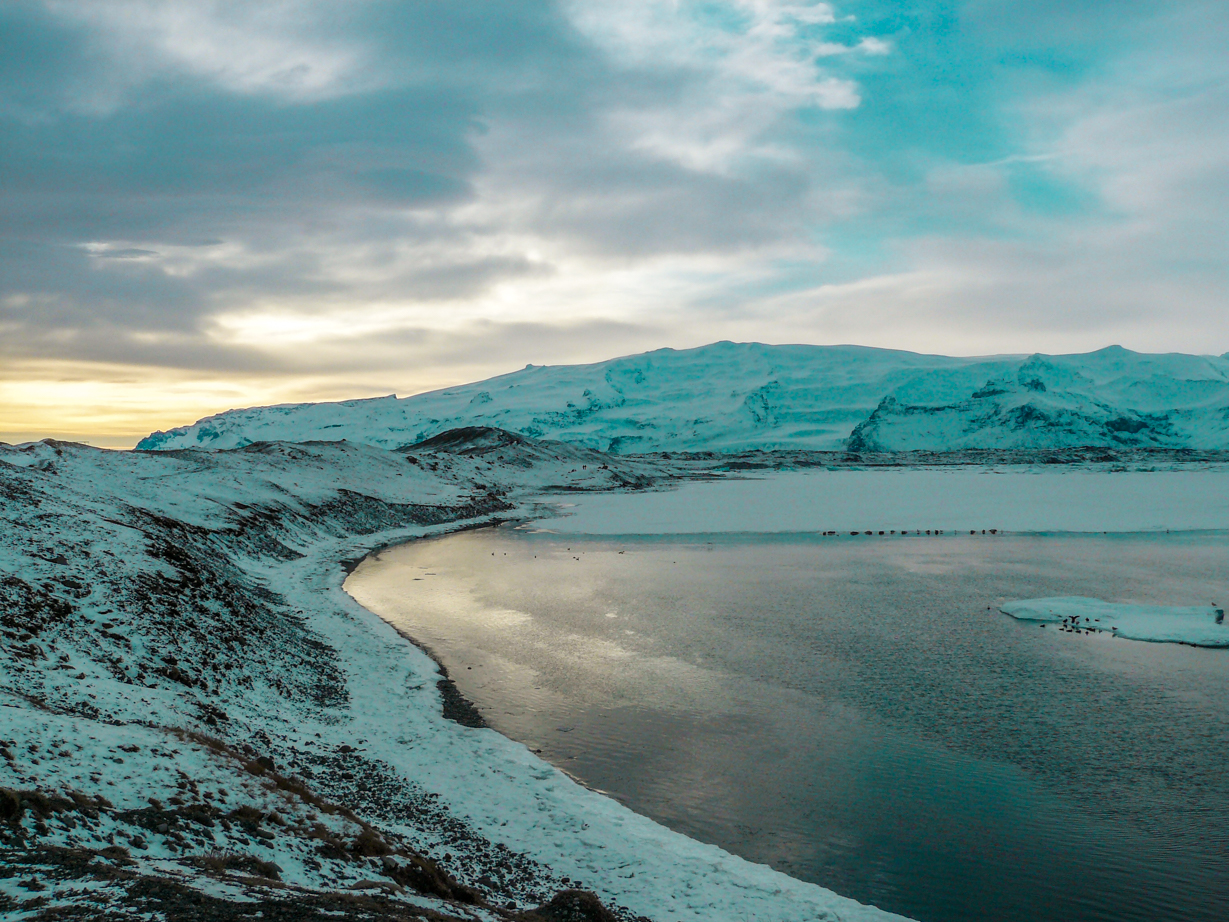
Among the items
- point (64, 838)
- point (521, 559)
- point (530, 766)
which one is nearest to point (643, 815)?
point (530, 766)

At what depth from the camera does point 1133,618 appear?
26.9 m

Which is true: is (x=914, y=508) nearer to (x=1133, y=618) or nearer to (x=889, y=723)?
(x=1133, y=618)

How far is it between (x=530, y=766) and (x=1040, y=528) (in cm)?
5283

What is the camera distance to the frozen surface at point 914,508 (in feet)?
195

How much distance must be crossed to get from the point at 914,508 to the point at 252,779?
230 feet

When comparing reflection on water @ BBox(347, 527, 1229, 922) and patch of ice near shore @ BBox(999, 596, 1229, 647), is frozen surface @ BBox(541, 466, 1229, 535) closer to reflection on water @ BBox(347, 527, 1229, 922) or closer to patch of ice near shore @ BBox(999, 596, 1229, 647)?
reflection on water @ BBox(347, 527, 1229, 922)

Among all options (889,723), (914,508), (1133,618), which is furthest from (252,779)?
(914,508)

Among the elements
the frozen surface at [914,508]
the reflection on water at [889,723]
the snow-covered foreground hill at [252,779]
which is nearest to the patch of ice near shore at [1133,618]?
the reflection on water at [889,723]

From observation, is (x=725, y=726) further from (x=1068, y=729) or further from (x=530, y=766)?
(x=1068, y=729)

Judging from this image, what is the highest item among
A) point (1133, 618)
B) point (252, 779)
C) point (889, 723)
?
point (252, 779)

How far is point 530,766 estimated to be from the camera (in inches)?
602

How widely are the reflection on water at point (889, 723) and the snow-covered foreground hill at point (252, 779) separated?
152 centimetres

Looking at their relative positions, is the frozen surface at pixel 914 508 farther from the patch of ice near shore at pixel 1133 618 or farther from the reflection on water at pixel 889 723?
the patch of ice near shore at pixel 1133 618

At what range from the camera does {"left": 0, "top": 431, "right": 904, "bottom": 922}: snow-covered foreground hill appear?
349 inches
